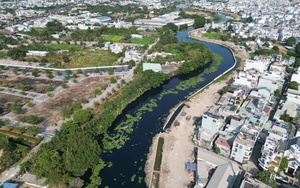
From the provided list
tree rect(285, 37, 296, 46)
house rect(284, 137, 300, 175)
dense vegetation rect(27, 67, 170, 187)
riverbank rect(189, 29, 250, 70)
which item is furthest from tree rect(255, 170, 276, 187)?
tree rect(285, 37, 296, 46)

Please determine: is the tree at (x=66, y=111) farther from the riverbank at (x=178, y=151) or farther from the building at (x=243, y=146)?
the building at (x=243, y=146)

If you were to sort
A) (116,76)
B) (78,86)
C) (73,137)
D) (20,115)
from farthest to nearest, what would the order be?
A: (116,76) → (78,86) → (20,115) → (73,137)

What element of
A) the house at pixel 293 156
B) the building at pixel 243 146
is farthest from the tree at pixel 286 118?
the building at pixel 243 146

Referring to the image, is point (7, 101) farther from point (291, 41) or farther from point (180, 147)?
point (291, 41)

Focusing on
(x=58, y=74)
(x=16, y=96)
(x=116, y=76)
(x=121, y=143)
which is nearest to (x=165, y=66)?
(x=116, y=76)

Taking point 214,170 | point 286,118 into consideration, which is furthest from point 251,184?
point 286,118

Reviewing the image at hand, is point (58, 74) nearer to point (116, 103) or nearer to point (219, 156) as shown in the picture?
point (116, 103)
